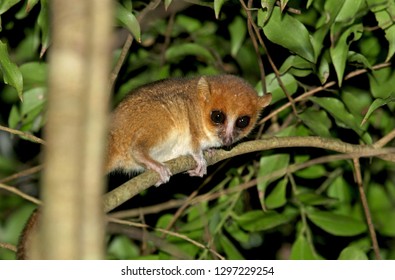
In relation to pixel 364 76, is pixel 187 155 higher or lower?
lower

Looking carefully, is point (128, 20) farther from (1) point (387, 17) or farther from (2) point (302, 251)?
(2) point (302, 251)

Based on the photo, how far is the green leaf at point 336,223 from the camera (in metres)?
4.33

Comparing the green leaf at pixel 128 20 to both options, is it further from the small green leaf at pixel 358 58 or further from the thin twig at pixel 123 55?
the small green leaf at pixel 358 58

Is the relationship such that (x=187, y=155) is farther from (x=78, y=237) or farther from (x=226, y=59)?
(x=78, y=237)

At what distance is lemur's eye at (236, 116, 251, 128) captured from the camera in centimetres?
421

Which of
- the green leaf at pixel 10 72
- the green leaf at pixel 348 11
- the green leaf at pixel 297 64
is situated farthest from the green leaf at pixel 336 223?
the green leaf at pixel 10 72

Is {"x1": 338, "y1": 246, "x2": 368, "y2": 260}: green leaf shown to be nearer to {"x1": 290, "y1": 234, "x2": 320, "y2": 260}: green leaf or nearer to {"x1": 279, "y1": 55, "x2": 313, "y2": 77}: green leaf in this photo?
{"x1": 290, "y1": 234, "x2": 320, "y2": 260}: green leaf

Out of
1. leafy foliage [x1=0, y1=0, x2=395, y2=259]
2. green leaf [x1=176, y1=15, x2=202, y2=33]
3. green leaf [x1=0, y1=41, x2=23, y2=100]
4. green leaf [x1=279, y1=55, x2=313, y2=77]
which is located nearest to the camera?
green leaf [x1=0, y1=41, x2=23, y2=100]

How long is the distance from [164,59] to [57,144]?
14.3 ft

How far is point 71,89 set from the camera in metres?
0.65

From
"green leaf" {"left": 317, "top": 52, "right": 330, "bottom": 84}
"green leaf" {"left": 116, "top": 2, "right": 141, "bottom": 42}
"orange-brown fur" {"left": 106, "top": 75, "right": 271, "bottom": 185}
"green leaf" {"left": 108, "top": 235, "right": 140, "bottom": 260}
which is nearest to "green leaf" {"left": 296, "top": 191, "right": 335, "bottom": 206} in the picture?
"orange-brown fur" {"left": 106, "top": 75, "right": 271, "bottom": 185}

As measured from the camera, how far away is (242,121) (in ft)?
13.9

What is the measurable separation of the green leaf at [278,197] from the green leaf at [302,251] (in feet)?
0.91

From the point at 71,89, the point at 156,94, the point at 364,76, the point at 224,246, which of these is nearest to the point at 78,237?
the point at 71,89
